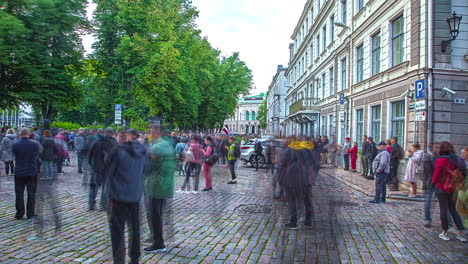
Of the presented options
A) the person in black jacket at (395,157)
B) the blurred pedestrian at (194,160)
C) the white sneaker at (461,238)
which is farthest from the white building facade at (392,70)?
the blurred pedestrian at (194,160)

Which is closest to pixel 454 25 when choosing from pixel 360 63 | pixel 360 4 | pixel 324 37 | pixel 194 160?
pixel 360 63

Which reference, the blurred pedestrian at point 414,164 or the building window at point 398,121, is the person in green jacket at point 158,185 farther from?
the building window at point 398,121

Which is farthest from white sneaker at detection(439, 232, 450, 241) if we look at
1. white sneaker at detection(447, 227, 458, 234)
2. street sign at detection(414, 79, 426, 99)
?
street sign at detection(414, 79, 426, 99)

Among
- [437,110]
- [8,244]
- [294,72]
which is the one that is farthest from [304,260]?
[294,72]

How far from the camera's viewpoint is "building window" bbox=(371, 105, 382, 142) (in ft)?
53.4

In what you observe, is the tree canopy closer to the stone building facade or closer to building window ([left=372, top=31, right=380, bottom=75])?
the stone building facade

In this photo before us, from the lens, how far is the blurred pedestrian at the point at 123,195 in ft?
14.7

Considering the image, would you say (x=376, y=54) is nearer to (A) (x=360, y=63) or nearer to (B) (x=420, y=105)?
(A) (x=360, y=63)

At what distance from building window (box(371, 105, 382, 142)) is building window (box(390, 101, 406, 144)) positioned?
4.65 feet

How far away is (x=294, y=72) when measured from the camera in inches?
1768

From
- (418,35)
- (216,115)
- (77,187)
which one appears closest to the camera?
(77,187)

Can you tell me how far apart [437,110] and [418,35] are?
9.14 ft

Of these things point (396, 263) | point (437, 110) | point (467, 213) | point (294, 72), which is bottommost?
point (396, 263)

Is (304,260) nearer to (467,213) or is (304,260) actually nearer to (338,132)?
(467,213)
